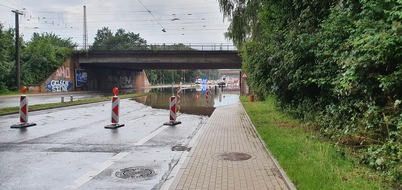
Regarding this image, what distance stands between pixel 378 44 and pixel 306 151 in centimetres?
274

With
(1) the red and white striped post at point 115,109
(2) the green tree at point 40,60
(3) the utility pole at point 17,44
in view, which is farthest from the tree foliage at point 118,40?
(1) the red and white striped post at point 115,109

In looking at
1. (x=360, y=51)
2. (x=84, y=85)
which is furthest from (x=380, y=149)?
(x=84, y=85)

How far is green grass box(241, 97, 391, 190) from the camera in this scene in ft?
17.4

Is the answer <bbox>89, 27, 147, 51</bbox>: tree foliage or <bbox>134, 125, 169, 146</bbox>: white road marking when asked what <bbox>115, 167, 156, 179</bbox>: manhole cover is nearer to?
<bbox>134, 125, 169, 146</bbox>: white road marking

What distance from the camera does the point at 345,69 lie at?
7602 millimetres

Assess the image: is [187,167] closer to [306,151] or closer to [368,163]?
[306,151]

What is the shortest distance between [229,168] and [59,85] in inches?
1906

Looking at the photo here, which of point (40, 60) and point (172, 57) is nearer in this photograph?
point (40, 60)

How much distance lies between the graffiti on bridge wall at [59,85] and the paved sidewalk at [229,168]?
144 feet

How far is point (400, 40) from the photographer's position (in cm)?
573

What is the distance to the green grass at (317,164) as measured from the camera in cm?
529

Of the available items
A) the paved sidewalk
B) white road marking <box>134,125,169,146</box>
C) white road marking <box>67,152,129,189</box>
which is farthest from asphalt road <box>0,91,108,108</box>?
the paved sidewalk

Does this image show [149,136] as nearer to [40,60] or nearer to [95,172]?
[95,172]

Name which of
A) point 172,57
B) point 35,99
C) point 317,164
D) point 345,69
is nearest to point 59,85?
point 172,57
